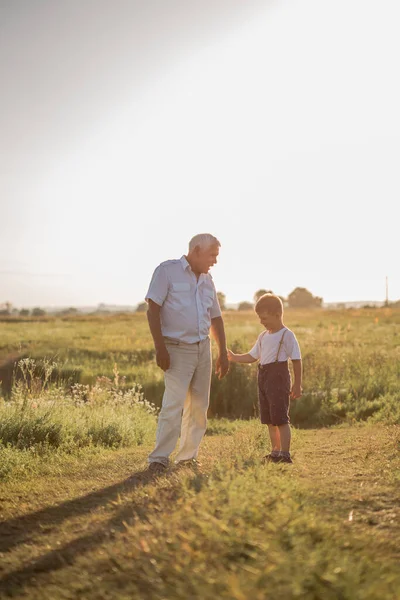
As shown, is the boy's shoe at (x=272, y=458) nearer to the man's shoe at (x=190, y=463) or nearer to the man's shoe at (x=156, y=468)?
the man's shoe at (x=190, y=463)

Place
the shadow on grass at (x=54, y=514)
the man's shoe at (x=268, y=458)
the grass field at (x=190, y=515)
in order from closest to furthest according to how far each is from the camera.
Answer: the grass field at (x=190, y=515) → the shadow on grass at (x=54, y=514) → the man's shoe at (x=268, y=458)

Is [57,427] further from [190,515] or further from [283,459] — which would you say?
[190,515]

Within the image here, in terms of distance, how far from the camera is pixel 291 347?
6.02 metres

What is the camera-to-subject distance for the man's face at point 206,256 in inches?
237

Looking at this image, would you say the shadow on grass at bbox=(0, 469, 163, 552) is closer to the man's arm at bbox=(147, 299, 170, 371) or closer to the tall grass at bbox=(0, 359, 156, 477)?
the man's arm at bbox=(147, 299, 170, 371)

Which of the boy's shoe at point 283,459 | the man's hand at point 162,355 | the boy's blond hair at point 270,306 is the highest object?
the boy's blond hair at point 270,306

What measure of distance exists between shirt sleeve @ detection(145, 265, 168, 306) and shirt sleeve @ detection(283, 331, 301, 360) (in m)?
1.25

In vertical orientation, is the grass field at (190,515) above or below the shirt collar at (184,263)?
below

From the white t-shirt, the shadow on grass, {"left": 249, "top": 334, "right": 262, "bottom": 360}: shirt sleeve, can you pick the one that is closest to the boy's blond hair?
the white t-shirt

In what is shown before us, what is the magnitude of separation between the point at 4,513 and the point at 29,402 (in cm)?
343

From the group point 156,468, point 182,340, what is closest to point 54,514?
point 156,468

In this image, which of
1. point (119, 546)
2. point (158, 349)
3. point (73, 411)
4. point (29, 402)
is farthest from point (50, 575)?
point (73, 411)

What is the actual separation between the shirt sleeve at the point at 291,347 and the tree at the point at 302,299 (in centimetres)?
9173

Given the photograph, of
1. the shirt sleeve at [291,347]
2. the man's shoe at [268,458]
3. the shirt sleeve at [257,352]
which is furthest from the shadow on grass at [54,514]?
the shirt sleeve at [291,347]
